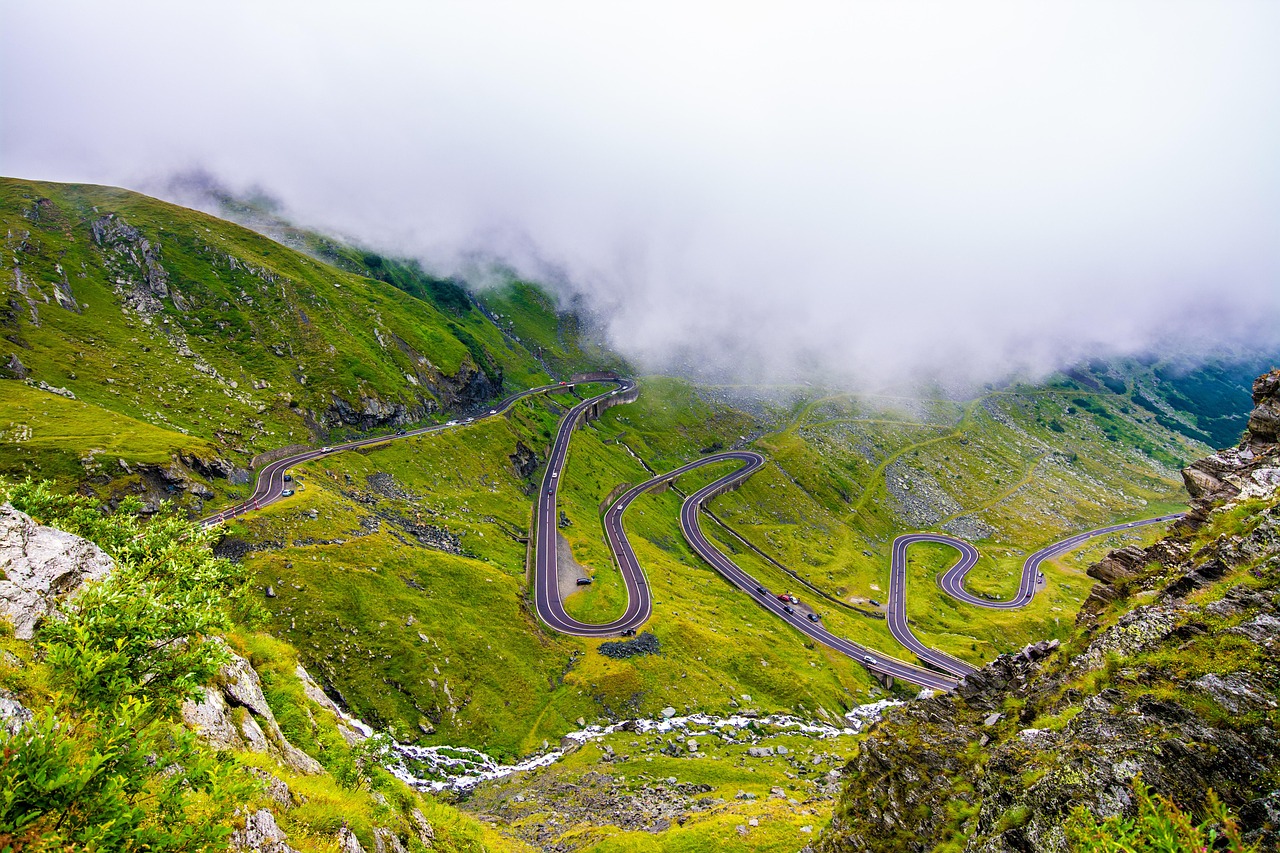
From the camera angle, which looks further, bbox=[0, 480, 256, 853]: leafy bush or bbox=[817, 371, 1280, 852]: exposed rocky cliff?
bbox=[817, 371, 1280, 852]: exposed rocky cliff

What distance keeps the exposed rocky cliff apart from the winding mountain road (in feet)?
189

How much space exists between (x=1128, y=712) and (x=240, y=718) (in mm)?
35809

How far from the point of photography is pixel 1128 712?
19.1 metres

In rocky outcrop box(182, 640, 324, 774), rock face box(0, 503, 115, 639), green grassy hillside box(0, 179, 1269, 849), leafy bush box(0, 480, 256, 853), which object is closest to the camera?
leafy bush box(0, 480, 256, 853)

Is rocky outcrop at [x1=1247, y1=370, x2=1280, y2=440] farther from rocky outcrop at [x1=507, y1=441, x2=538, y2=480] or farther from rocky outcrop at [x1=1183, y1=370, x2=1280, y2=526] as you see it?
rocky outcrop at [x1=507, y1=441, x2=538, y2=480]

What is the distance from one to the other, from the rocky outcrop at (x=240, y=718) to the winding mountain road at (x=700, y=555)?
47969 mm

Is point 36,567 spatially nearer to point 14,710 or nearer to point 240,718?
point 240,718

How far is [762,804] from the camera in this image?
4259 centimetres

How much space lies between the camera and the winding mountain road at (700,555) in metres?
81.9

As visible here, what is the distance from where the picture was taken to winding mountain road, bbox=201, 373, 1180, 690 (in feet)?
269

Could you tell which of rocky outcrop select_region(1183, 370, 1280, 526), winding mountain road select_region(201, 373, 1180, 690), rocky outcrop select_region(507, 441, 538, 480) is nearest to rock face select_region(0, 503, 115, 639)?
winding mountain road select_region(201, 373, 1180, 690)

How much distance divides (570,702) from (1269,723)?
62280 mm

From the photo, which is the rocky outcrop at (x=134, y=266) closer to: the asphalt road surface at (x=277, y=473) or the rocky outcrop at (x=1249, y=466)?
the asphalt road surface at (x=277, y=473)

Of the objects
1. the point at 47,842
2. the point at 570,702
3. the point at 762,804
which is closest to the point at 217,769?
the point at 47,842
